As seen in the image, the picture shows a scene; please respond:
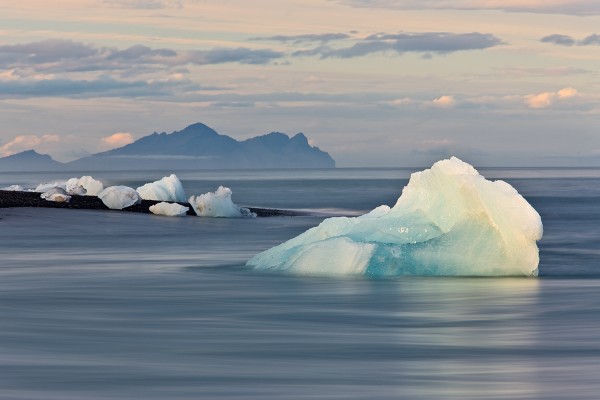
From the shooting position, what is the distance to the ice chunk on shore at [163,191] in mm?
61688

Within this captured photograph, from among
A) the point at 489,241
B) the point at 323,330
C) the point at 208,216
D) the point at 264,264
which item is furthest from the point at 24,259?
the point at 208,216

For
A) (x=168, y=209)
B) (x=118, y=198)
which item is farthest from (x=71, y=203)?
(x=168, y=209)

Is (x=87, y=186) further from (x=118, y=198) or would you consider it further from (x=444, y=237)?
(x=444, y=237)

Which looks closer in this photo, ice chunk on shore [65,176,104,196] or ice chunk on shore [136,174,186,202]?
ice chunk on shore [136,174,186,202]

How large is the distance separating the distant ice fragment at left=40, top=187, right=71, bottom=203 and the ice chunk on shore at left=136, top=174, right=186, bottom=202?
5.99 metres

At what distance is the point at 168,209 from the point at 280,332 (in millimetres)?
37219

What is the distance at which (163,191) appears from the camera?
6312cm

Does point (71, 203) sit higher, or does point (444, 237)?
point (444, 237)

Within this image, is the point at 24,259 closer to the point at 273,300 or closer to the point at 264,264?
the point at 264,264

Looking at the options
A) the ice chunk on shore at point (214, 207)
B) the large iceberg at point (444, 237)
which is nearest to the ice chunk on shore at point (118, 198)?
the ice chunk on shore at point (214, 207)

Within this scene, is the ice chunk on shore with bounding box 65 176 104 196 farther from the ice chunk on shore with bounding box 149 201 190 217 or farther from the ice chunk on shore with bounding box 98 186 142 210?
the ice chunk on shore with bounding box 149 201 190 217

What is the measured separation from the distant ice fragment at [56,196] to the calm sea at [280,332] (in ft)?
72.5

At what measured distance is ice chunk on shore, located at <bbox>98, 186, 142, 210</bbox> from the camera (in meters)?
55.1

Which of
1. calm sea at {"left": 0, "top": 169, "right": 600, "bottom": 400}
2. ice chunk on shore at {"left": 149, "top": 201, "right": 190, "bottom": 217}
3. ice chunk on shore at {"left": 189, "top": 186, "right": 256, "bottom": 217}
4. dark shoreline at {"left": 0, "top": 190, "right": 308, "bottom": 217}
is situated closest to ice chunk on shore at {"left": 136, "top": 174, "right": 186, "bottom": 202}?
dark shoreline at {"left": 0, "top": 190, "right": 308, "bottom": 217}
